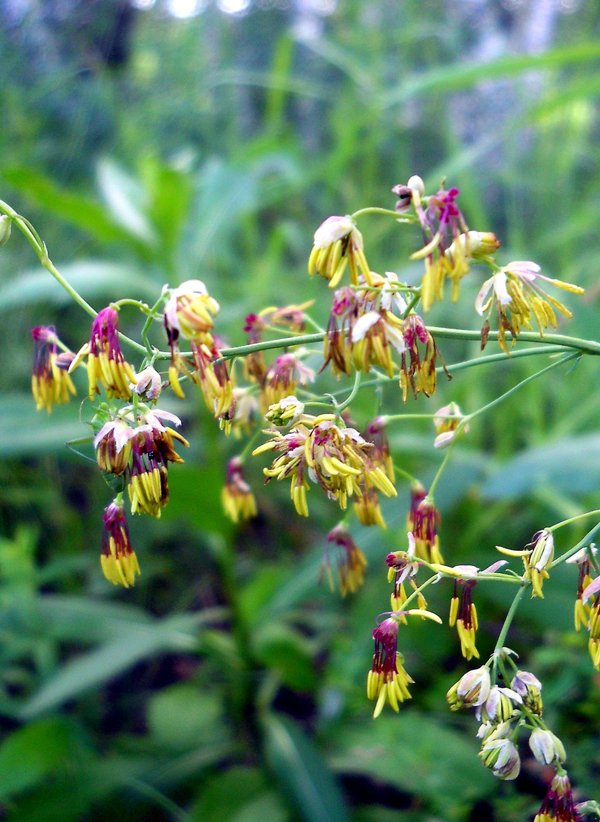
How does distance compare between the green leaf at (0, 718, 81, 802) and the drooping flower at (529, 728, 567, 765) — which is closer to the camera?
the drooping flower at (529, 728, 567, 765)

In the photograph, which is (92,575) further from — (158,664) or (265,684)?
(265,684)

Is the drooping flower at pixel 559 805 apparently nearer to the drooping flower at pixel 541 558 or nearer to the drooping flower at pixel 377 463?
the drooping flower at pixel 541 558

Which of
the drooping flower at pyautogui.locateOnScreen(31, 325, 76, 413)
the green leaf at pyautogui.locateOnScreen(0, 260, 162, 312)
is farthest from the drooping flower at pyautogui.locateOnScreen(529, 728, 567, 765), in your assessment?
the green leaf at pyautogui.locateOnScreen(0, 260, 162, 312)

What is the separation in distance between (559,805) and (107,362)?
20.6 inches

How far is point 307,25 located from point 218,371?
3.56 meters

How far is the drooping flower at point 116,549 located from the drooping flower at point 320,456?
167mm

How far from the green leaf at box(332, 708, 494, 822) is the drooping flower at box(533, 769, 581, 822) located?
2.03 feet

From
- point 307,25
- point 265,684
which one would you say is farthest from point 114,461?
point 307,25

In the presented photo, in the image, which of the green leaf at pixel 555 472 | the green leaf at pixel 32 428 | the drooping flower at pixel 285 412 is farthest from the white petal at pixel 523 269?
the green leaf at pixel 32 428

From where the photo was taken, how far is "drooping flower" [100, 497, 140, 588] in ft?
2.37

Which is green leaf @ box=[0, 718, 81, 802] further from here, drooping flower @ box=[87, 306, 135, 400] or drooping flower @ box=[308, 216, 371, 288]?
drooping flower @ box=[308, 216, 371, 288]

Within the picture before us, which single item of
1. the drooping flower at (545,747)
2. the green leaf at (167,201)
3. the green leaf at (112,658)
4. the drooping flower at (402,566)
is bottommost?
the green leaf at (112,658)

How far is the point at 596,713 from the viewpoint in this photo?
1.24 meters

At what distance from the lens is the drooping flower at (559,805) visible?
644 millimetres
